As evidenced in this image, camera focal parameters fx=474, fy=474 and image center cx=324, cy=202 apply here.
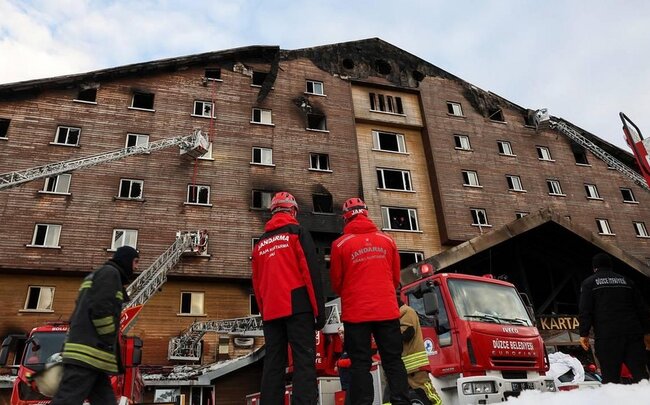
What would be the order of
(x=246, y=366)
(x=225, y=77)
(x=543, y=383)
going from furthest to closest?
(x=225, y=77) → (x=246, y=366) → (x=543, y=383)

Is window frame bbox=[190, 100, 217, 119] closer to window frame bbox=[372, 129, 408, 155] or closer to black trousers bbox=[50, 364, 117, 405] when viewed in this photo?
window frame bbox=[372, 129, 408, 155]

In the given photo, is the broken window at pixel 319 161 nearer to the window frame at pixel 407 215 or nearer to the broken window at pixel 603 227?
the window frame at pixel 407 215

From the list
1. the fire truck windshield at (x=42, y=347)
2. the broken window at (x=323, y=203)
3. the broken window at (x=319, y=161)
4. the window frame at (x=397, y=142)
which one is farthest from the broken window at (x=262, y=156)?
the fire truck windshield at (x=42, y=347)

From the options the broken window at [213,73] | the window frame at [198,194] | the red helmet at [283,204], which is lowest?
the red helmet at [283,204]

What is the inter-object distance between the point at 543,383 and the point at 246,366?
13.6 metres

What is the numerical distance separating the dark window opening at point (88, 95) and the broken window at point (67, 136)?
2123 mm

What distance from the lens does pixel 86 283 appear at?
4.86 m

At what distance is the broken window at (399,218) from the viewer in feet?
88.9

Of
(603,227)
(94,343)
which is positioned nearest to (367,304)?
(94,343)

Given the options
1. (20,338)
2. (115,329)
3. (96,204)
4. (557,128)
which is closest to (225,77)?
(96,204)

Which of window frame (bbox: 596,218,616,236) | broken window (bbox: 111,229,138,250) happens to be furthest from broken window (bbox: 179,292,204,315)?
window frame (bbox: 596,218,616,236)

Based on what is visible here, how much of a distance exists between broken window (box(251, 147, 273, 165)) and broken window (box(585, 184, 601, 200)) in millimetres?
21632

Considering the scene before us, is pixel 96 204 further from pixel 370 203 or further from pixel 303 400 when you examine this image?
pixel 303 400

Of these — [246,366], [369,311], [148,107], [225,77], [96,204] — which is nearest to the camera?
[369,311]
